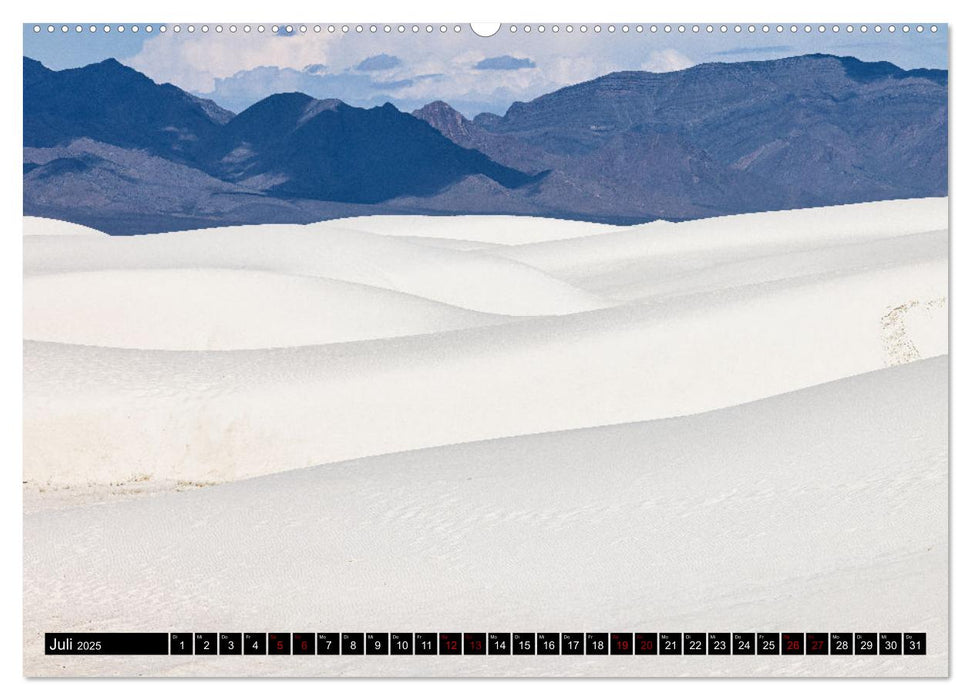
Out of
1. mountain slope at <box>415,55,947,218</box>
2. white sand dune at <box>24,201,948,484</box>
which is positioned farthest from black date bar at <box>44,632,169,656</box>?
mountain slope at <box>415,55,947,218</box>

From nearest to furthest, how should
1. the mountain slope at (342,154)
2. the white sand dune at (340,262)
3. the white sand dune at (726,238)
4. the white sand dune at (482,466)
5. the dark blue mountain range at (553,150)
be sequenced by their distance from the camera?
1. the white sand dune at (482,466)
2. the white sand dune at (340,262)
3. the white sand dune at (726,238)
4. the dark blue mountain range at (553,150)
5. the mountain slope at (342,154)

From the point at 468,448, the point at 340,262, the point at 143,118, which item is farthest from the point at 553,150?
the point at 468,448

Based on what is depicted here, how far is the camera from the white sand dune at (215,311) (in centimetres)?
1781

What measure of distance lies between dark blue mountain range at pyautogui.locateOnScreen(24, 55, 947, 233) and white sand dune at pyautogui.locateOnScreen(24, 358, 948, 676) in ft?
144

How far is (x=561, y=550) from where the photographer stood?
22.9 ft

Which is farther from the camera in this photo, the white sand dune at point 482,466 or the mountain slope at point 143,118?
the mountain slope at point 143,118

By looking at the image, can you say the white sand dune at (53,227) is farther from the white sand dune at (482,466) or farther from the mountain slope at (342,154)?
the mountain slope at (342,154)

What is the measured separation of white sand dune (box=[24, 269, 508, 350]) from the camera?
1781 centimetres

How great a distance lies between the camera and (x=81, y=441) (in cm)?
1170

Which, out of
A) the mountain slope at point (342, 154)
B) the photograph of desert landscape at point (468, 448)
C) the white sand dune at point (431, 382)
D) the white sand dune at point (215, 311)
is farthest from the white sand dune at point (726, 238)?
the mountain slope at point (342, 154)

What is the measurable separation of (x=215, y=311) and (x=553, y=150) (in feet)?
190

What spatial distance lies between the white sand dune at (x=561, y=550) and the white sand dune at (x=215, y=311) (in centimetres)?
875

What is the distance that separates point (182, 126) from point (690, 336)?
4867cm

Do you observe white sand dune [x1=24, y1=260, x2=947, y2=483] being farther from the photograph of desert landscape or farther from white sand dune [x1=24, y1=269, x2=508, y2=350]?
white sand dune [x1=24, y1=269, x2=508, y2=350]
